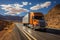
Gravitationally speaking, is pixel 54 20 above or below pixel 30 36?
below

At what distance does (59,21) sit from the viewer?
2940 inches

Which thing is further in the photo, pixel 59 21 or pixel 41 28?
pixel 59 21

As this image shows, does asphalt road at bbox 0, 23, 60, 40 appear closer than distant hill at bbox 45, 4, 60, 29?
Yes

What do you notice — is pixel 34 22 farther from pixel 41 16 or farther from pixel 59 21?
pixel 59 21

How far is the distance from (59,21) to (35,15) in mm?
43345

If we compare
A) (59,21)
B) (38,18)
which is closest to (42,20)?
(38,18)

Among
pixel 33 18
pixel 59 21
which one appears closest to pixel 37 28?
pixel 33 18

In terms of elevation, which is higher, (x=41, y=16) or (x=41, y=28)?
(x=41, y=16)

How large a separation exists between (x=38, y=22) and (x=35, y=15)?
2.75 meters

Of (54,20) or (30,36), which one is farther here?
(54,20)

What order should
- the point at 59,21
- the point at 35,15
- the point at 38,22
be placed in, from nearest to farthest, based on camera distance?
the point at 38,22
the point at 35,15
the point at 59,21

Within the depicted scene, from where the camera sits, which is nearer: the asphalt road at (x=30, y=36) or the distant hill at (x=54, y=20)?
the asphalt road at (x=30, y=36)

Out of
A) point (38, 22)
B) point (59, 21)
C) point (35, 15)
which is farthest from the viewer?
point (59, 21)

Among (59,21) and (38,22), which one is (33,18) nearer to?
(38,22)
